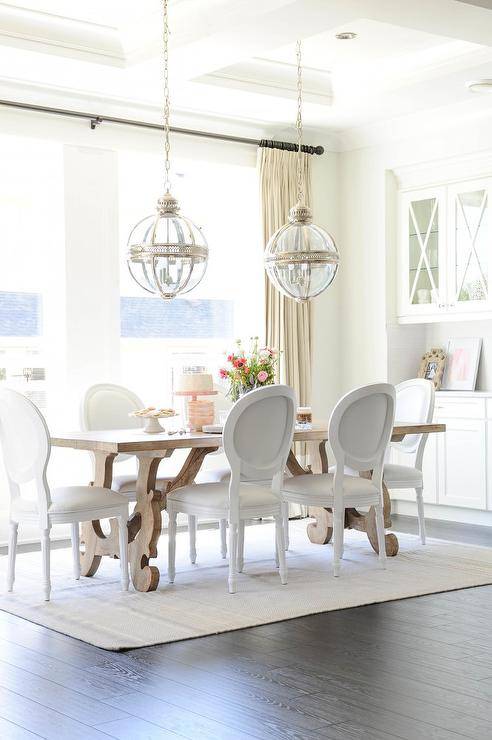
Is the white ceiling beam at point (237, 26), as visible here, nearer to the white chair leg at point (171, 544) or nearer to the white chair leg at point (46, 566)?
the white chair leg at point (171, 544)

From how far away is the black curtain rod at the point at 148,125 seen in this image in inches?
241

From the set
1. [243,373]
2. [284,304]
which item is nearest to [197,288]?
[284,304]

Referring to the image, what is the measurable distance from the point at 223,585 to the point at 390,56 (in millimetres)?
3400

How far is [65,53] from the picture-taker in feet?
18.3

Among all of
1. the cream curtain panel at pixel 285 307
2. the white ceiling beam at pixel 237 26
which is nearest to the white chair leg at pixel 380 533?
the cream curtain panel at pixel 285 307

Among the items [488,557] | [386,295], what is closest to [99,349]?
[386,295]

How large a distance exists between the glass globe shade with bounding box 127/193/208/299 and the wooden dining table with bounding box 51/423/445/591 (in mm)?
719

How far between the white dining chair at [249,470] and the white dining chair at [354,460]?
263mm

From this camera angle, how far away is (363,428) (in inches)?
200

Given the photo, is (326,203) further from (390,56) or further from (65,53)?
(65,53)

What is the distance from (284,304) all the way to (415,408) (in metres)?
1.59

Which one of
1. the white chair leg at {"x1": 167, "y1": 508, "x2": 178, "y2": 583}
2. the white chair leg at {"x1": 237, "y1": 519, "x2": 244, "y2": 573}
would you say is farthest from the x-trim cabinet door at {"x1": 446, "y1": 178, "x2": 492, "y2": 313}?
the white chair leg at {"x1": 167, "y1": 508, "x2": 178, "y2": 583}

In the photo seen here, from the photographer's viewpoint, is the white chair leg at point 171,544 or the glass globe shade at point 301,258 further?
the glass globe shade at point 301,258

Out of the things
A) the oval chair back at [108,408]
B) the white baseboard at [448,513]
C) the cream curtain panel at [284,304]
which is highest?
the cream curtain panel at [284,304]
